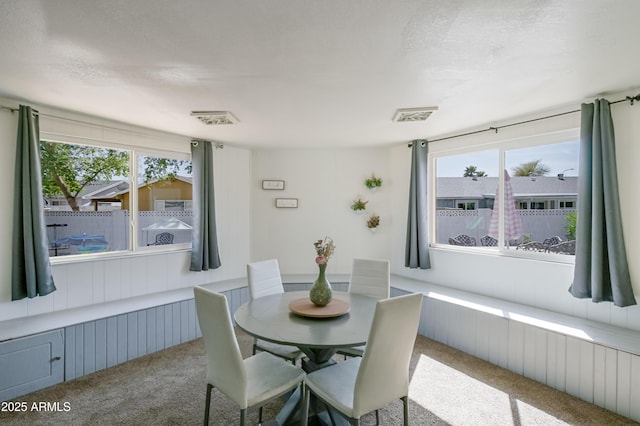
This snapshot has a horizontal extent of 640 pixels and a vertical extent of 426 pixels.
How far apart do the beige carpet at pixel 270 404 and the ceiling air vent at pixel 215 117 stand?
238 centimetres

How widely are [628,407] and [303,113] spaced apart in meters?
3.36

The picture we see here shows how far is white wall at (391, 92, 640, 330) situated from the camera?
101 inches

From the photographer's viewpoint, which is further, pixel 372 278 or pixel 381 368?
pixel 372 278

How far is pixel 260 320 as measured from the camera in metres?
2.16

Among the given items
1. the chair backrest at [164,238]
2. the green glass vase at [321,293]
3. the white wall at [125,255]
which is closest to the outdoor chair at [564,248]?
the green glass vase at [321,293]

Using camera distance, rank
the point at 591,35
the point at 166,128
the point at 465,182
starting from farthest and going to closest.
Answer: the point at 465,182, the point at 166,128, the point at 591,35

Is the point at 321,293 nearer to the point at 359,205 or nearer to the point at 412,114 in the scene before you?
the point at 412,114

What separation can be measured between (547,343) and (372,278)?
1.49 m

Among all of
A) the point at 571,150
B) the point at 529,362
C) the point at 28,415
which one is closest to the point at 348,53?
the point at 571,150

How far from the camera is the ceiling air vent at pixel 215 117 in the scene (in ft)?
9.88

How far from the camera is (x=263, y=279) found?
2980 millimetres

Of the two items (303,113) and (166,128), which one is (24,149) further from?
(303,113)

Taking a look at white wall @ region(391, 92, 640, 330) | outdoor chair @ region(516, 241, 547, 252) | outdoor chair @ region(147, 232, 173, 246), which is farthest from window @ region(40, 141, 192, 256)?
outdoor chair @ region(516, 241, 547, 252)

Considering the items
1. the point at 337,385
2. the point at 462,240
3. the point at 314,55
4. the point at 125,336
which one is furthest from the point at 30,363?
the point at 462,240
